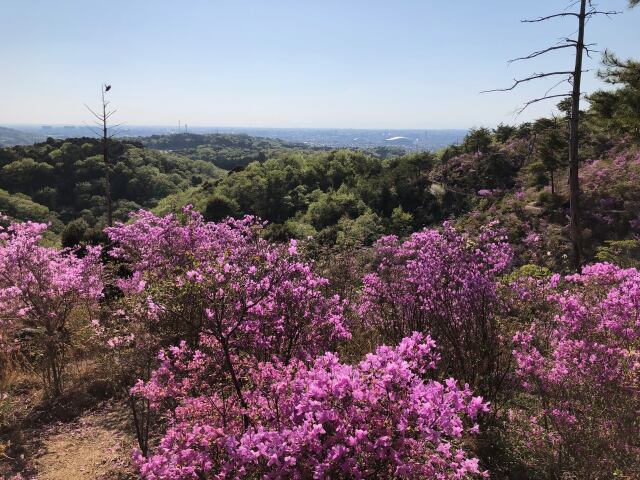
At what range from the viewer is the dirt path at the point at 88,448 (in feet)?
17.1

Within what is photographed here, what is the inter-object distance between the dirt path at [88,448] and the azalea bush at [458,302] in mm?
3871

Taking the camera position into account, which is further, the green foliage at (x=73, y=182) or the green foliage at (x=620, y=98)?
the green foliage at (x=73, y=182)

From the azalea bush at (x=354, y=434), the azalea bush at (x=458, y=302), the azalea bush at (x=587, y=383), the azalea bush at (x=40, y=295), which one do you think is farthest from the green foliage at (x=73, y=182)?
the azalea bush at (x=354, y=434)

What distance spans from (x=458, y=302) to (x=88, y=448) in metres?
5.12

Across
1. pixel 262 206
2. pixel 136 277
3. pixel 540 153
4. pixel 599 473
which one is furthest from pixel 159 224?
pixel 262 206

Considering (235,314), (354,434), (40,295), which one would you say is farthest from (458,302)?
(40,295)

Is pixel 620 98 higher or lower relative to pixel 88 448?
higher

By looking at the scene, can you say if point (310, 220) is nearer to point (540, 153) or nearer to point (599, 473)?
point (540, 153)

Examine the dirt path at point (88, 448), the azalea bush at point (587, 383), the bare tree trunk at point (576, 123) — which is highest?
the bare tree trunk at point (576, 123)

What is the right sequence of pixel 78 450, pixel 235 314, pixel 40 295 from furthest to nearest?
pixel 40 295
pixel 78 450
pixel 235 314

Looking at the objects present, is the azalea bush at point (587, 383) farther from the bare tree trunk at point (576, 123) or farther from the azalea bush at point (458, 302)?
the bare tree trunk at point (576, 123)

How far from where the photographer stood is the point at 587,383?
4293 millimetres

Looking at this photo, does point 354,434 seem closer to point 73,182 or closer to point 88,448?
point 88,448

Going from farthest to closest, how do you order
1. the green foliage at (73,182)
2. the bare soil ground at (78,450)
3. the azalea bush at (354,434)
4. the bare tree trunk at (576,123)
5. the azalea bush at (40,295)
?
1. the green foliage at (73,182)
2. the bare tree trunk at (576,123)
3. the azalea bush at (40,295)
4. the bare soil ground at (78,450)
5. the azalea bush at (354,434)
